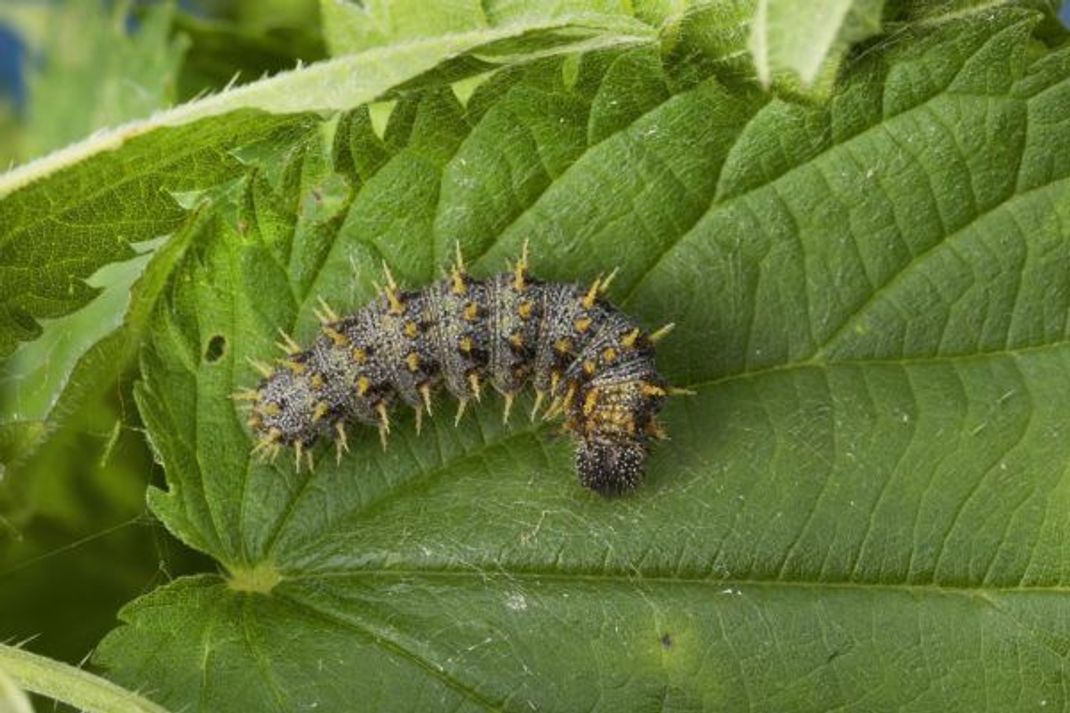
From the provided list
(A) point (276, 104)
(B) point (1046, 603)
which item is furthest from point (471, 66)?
(B) point (1046, 603)

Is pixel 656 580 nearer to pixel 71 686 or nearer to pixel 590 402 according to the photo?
pixel 590 402

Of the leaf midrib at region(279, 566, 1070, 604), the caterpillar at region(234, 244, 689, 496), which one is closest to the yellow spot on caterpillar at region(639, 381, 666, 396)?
the caterpillar at region(234, 244, 689, 496)

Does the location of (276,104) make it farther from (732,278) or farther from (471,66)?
(732,278)

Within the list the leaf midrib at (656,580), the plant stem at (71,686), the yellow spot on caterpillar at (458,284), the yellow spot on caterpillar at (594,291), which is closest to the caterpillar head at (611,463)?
the leaf midrib at (656,580)

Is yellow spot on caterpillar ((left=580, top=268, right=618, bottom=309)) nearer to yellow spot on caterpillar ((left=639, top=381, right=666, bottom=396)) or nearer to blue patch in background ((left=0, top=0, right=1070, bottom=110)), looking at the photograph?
A: yellow spot on caterpillar ((left=639, top=381, right=666, bottom=396))

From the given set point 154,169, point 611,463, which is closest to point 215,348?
point 154,169

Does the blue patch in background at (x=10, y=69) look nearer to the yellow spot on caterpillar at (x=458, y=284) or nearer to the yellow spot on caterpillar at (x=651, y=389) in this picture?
the yellow spot on caterpillar at (x=458, y=284)
